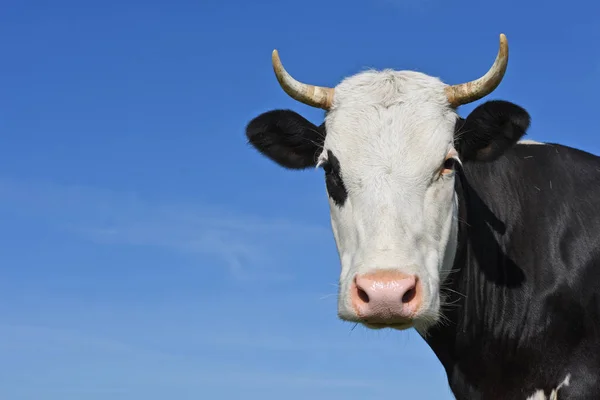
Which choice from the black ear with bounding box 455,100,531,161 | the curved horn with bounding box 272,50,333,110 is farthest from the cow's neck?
the curved horn with bounding box 272,50,333,110

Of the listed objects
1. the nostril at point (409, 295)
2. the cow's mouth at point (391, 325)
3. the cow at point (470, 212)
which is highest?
the cow at point (470, 212)

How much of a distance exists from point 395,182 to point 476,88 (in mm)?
1647

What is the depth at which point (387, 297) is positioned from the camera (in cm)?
627

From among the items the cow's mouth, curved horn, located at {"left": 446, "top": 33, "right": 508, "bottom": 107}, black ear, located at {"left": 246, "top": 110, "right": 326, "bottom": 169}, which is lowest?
the cow's mouth

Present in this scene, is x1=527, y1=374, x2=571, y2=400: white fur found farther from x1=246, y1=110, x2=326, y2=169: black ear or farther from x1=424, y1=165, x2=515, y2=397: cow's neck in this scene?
x1=246, y1=110, x2=326, y2=169: black ear

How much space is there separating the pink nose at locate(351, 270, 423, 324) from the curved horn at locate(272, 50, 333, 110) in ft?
8.25

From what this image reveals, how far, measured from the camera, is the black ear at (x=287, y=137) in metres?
8.67

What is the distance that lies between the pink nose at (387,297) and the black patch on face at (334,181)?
1.23 metres

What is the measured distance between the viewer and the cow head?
256 inches

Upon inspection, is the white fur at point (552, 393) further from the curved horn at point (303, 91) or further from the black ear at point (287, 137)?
the curved horn at point (303, 91)

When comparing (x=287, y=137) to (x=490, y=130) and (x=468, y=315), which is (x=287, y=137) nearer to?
(x=490, y=130)

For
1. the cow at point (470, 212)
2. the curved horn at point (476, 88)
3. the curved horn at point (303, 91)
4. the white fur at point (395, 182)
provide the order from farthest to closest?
1. the curved horn at point (303, 91)
2. the curved horn at point (476, 88)
3. the cow at point (470, 212)
4. the white fur at point (395, 182)

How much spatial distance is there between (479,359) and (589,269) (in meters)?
1.47

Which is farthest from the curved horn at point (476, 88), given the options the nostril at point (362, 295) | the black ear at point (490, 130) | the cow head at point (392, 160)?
the nostril at point (362, 295)
